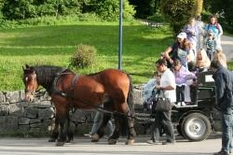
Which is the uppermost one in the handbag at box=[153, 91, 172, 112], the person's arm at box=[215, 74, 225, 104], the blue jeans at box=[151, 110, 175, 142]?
the person's arm at box=[215, 74, 225, 104]

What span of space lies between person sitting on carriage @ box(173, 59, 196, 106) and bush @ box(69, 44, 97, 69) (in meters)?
4.10

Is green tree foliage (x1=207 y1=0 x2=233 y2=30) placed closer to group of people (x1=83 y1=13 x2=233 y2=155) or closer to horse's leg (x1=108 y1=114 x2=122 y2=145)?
group of people (x1=83 y1=13 x2=233 y2=155)

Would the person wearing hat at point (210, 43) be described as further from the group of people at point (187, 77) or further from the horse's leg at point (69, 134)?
the horse's leg at point (69, 134)

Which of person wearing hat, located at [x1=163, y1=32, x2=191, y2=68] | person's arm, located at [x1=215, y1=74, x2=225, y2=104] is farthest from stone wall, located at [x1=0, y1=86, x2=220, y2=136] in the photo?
person's arm, located at [x1=215, y1=74, x2=225, y2=104]

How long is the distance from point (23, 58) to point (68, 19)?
1151 inches

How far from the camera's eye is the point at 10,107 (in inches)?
535

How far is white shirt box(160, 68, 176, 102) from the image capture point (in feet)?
38.9

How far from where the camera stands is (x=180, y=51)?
43.1ft

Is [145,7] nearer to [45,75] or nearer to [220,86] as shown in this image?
[45,75]

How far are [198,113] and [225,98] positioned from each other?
5.68ft

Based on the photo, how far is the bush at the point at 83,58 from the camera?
16073 millimetres

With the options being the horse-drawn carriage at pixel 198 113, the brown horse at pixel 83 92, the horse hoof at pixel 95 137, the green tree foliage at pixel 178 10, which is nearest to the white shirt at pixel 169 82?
the horse-drawn carriage at pixel 198 113

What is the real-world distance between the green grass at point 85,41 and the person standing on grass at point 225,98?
443cm

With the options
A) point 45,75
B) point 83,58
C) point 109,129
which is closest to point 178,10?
point 83,58
